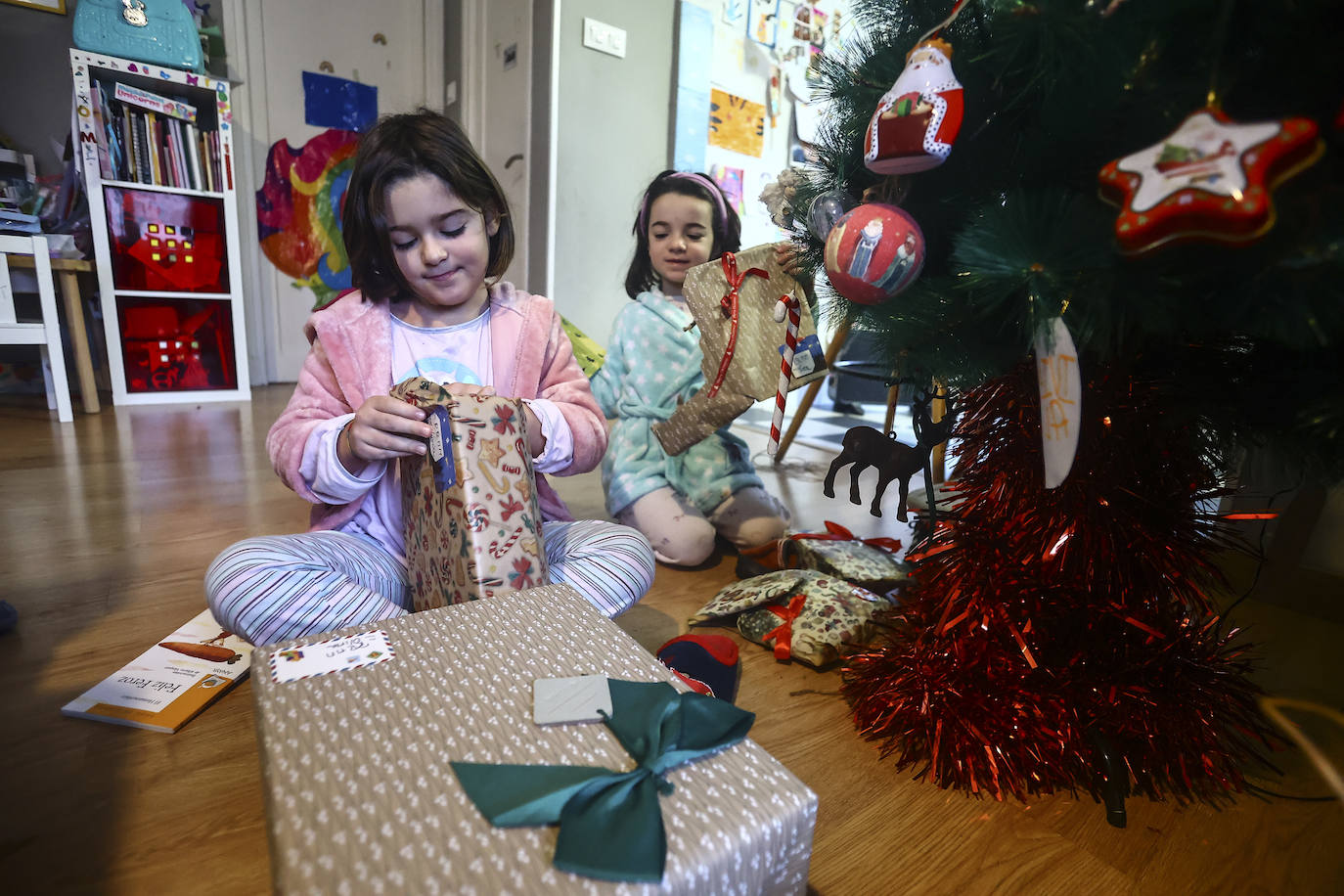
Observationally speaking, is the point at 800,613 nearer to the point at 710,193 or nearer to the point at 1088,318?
the point at 1088,318

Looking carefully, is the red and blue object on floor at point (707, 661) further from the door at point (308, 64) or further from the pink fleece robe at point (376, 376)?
the door at point (308, 64)

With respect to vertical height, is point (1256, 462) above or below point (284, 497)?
above

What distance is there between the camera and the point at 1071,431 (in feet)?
1.54

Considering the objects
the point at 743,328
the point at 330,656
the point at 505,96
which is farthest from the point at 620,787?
the point at 505,96

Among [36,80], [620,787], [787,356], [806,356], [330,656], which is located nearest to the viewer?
[620,787]

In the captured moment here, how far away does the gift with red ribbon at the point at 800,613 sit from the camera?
856 millimetres

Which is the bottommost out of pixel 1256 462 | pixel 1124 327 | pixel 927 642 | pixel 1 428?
pixel 1 428

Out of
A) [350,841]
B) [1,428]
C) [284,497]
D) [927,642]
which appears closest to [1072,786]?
[927,642]

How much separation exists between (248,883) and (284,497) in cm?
101

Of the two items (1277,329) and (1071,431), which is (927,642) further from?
(1277,329)

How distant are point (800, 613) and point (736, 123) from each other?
2.24 m

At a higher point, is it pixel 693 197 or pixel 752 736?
pixel 693 197

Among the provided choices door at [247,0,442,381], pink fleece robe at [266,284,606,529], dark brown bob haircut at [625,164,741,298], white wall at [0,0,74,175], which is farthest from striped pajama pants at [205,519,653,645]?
white wall at [0,0,74,175]

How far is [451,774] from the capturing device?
0.37 metres
